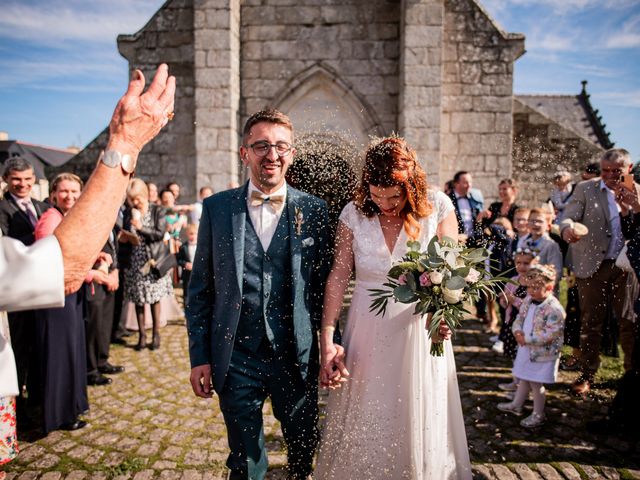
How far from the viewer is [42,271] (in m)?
1.12

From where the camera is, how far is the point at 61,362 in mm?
3689

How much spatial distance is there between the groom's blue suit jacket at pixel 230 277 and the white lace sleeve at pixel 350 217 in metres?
0.19

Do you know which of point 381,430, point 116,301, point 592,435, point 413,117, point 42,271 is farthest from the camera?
point 413,117

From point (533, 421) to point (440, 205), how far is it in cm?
229

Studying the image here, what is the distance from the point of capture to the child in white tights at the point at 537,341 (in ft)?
12.1

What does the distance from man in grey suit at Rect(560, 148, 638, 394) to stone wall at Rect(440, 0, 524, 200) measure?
4885 millimetres

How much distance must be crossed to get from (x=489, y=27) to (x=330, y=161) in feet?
14.4

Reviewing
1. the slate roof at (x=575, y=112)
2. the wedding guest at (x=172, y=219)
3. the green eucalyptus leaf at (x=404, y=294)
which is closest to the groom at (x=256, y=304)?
the green eucalyptus leaf at (x=404, y=294)

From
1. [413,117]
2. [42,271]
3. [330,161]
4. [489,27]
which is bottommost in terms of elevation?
[42,271]

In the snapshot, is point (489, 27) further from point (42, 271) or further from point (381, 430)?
point (42, 271)

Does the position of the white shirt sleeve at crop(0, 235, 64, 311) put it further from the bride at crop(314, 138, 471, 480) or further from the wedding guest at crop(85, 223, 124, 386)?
the wedding guest at crop(85, 223, 124, 386)

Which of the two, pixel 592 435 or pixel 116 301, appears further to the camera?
pixel 116 301

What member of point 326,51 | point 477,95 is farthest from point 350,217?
point 326,51

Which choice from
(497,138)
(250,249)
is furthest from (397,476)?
(497,138)
